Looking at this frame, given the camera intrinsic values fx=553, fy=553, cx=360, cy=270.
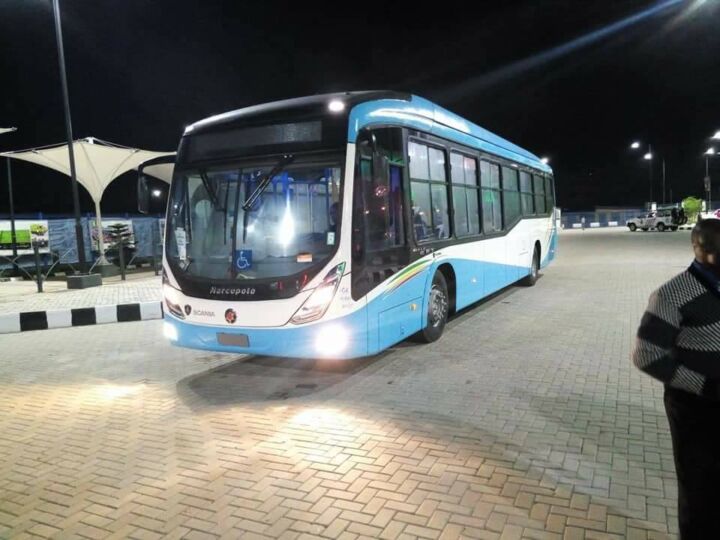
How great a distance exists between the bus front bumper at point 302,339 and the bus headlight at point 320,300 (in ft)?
0.31

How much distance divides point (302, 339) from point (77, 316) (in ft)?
22.4

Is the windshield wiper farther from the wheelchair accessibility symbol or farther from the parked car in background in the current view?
the parked car in background

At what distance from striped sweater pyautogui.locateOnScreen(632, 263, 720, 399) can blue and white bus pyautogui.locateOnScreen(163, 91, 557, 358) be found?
3550 mm

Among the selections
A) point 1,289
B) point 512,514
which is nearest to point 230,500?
point 512,514

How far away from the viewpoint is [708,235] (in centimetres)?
239

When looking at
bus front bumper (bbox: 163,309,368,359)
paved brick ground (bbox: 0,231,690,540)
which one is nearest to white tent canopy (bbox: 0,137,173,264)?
paved brick ground (bbox: 0,231,690,540)

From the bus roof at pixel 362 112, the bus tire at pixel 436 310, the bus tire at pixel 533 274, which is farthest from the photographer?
the bus tire at pixel 533 274

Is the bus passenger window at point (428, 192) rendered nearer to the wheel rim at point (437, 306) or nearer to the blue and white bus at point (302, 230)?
the blue and white bus at point (302, 230)

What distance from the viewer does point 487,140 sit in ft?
33.1

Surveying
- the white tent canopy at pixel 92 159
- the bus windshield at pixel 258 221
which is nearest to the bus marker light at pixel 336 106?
the bus windshield at pixel 258 221

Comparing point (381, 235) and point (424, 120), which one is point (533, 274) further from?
point (381, 235)

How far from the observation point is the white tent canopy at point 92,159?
59.8 feet

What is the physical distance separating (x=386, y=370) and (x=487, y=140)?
5357 mm

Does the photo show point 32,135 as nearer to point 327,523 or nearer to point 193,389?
point 193,389
